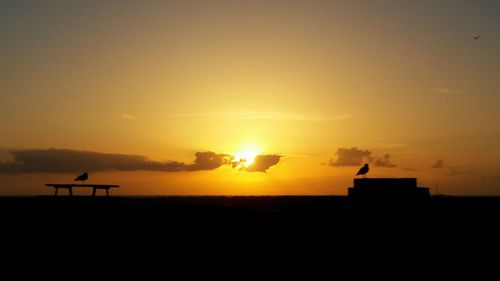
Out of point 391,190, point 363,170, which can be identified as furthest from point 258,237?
point 363,170

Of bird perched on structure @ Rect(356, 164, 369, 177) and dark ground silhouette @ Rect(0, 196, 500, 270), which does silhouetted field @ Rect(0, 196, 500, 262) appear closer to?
dark ground silhouette @ Rect(0, 196, 500, 270)

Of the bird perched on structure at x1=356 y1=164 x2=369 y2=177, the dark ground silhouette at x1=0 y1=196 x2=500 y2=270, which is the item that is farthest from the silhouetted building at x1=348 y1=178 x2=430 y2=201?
the bird perched on structure at x1=356 y1=164 x2=369 y2=177

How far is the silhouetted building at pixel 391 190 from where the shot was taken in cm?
2389

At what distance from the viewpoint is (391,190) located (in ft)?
78.6

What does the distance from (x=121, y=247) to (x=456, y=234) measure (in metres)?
13.6

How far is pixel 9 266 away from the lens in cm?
1658

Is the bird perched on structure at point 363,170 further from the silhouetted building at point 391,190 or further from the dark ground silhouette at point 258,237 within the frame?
the silhouetted building at point 391,190

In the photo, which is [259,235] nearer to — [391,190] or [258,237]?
[258,237]

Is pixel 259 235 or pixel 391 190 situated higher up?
pixel 391 190

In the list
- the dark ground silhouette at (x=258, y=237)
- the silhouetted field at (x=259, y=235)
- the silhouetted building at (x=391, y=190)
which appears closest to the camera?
the dark ground silhouette at (x=258, y=237)

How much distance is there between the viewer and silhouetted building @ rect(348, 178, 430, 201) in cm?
2389

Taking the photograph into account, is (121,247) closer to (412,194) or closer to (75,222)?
(75,222)

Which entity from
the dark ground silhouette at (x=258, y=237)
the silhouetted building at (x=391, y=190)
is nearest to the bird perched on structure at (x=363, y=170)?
the dark ground silhouette at (x=258, y=237)

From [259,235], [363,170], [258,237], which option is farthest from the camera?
[363,170]
